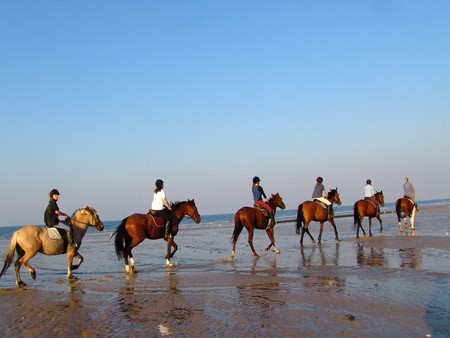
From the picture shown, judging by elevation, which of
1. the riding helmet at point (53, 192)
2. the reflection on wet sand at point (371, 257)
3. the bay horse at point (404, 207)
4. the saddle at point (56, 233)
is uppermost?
Result: the riding helmet at point (53, 192)

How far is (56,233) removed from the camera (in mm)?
10727

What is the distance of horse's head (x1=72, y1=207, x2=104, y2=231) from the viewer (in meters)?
11.6

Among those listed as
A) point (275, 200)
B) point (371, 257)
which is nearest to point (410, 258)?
point (371, 257)

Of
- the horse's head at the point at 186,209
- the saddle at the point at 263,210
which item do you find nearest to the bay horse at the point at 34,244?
the horse's head at the point at 186,209

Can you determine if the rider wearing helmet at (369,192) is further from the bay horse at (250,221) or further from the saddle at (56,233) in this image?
the saddle at (56,233)

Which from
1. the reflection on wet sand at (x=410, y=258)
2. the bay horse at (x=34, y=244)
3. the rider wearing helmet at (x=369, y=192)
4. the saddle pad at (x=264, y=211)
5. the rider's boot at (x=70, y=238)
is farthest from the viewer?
the rider wearing helmet at (x=369, y=192)

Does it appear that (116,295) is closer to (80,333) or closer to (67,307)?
(67,307)

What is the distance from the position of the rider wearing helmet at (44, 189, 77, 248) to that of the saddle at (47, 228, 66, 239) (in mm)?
131

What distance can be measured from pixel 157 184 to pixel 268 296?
Answer: 6.44m

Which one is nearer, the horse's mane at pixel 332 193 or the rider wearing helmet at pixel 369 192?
the horse's mane at pixel 332 193

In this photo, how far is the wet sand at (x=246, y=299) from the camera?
5.89 meters

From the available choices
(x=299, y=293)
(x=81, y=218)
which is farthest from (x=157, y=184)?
(x=299, y=293)

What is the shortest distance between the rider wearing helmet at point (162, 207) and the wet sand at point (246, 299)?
121 centimetres

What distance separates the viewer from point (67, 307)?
24.9 feet
